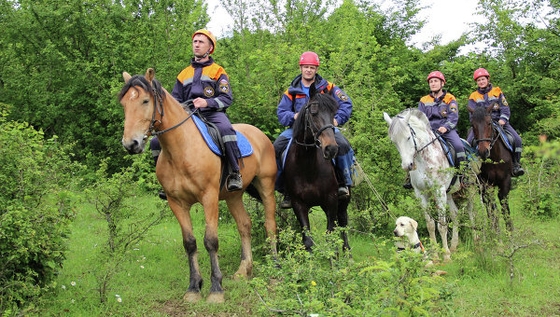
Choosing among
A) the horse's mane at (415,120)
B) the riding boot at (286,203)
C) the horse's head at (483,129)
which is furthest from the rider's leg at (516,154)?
the riding boot at (286,203)

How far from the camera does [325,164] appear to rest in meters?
6.85

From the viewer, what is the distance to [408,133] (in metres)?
7.80

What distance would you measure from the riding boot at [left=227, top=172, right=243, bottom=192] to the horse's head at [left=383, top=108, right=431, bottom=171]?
101 inches

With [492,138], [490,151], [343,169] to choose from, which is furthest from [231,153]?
[490,151]

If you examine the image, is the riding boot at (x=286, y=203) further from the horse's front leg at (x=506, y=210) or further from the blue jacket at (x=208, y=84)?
the horse's front leg at (x=506, y=210)

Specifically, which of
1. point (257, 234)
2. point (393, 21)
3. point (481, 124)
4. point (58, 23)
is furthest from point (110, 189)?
point (393, 21)

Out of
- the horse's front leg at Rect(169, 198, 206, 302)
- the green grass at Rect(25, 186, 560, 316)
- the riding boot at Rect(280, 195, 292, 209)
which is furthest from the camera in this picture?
the riding boot at Rect(280, 195, 292, 209)

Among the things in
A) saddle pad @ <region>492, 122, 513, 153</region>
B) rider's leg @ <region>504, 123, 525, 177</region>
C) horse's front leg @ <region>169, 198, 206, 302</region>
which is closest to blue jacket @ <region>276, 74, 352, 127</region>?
horse's front leg @ <region>169, 198, 206, 302</region>

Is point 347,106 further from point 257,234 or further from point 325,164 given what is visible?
point 257,234

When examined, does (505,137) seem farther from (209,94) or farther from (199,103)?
(199,103)

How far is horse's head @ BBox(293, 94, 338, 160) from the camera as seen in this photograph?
6070 mm

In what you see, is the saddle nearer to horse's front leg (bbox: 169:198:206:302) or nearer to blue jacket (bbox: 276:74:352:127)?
blue jacket (bbox: 276:74:352:127)

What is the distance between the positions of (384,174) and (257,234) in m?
2.57

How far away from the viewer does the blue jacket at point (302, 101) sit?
709 cm
